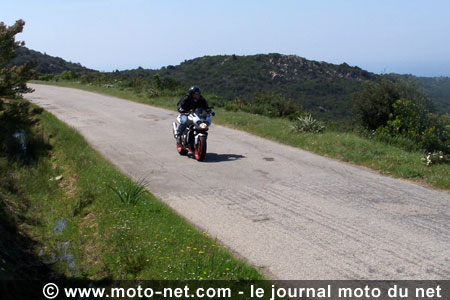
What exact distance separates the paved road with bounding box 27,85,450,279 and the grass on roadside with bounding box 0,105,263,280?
1.43 feet

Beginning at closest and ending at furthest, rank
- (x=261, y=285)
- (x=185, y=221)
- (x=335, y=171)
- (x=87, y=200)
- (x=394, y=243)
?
1. (x=261, y=285)
2. (x=394, y=243)
3. (x=185, y=221)
4. (x=87, y=200)
5. (x=335, y=171)

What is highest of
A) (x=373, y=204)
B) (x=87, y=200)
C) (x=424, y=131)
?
(x=424, y=131)

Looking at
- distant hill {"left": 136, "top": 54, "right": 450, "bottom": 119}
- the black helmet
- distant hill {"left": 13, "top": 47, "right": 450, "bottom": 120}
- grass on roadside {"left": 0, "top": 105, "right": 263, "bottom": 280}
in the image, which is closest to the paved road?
grass on roadside {"left": 0, "top": 105, "right": 263, "bottom": 280}

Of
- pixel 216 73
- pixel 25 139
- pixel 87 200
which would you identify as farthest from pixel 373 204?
pixel 216 73

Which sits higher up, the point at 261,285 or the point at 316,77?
the point at 316,77

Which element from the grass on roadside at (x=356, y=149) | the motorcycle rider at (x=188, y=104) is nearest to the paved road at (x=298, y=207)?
the grass on roadside at (x=356, y=149)

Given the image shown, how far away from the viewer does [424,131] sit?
45.8ft

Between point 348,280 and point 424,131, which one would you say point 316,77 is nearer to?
point 424,131

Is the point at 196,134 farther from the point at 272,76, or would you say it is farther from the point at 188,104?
the point at 272,76

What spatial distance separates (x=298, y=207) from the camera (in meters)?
→ 7.66

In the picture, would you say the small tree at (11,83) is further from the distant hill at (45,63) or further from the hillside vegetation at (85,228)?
the distant hill at (45,63)

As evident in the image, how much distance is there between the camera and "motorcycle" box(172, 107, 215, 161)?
11.4 meters

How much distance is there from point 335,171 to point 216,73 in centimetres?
6191

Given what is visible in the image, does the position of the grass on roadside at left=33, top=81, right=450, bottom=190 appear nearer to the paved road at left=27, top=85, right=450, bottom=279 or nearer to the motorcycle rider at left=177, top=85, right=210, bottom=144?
the paved road at left=27, top=85, right=450, bottom=279
